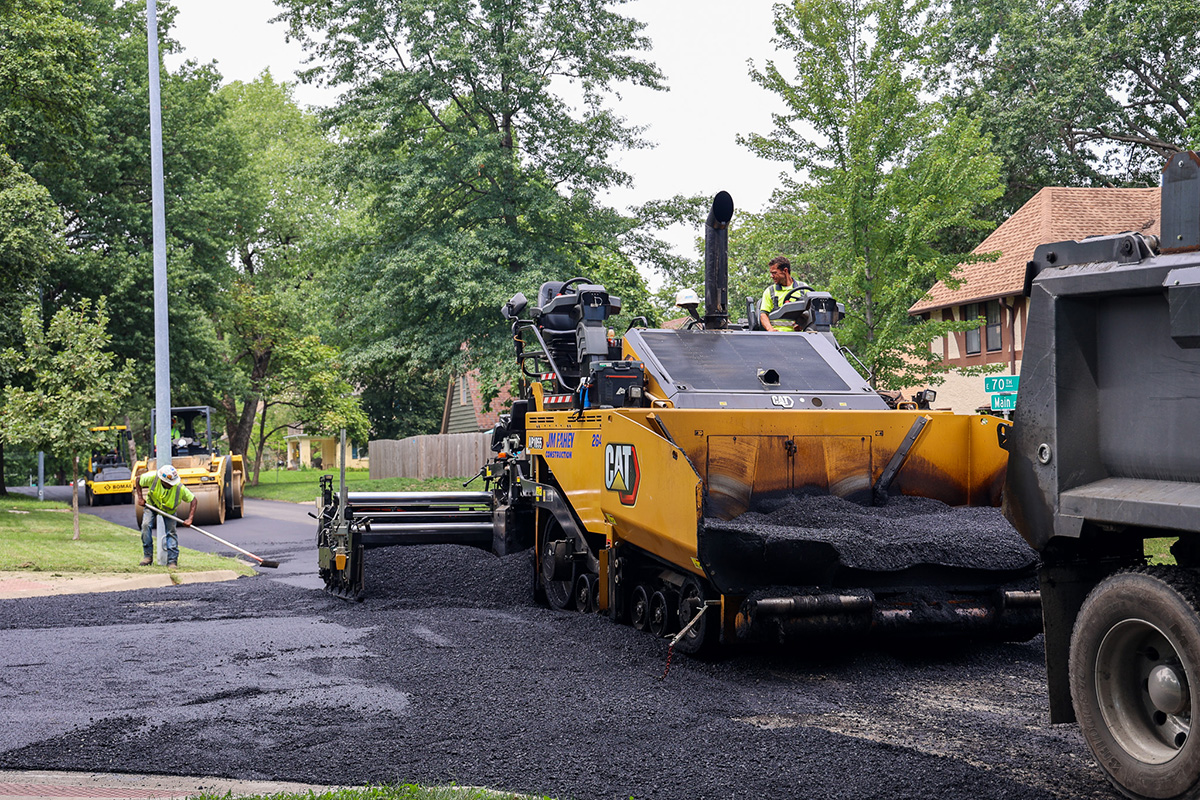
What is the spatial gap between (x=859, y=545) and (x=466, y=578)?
5.52 m

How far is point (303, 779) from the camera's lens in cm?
505

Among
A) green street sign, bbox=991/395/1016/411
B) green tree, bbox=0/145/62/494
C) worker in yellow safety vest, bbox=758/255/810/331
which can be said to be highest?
green tree, bbox=0/145/62/494

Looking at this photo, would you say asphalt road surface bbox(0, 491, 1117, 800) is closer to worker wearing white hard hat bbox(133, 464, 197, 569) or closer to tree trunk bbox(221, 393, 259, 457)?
worker wearing white hard hat bbox(133, 464, 197, 569)

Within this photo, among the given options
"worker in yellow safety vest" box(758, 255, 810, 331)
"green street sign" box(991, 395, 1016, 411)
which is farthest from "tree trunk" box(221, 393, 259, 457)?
"green street sign" box(991, 395, 1016, 411)

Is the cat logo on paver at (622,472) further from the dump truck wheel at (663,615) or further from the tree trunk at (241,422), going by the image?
the tree trunk at (241,422)

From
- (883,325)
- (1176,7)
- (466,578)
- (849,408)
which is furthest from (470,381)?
(849,408)

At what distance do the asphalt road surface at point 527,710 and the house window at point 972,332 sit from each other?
22.8 metres

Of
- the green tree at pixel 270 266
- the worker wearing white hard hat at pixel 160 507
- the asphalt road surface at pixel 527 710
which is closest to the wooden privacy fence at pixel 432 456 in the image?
the green tree at pixel 270 266

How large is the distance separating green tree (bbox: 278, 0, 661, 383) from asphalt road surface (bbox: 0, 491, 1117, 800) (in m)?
16.4

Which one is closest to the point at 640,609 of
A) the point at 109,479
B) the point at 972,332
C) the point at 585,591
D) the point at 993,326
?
the point at 585,591

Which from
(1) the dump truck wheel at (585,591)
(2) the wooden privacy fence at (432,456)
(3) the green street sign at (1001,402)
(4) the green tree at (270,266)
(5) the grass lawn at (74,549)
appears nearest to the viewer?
(1) the dump truck wheel at (585,591)

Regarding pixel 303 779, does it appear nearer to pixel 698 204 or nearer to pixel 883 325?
pixel 883 325

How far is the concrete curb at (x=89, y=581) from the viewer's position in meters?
12.7

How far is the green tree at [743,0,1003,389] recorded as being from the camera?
49.4ft
